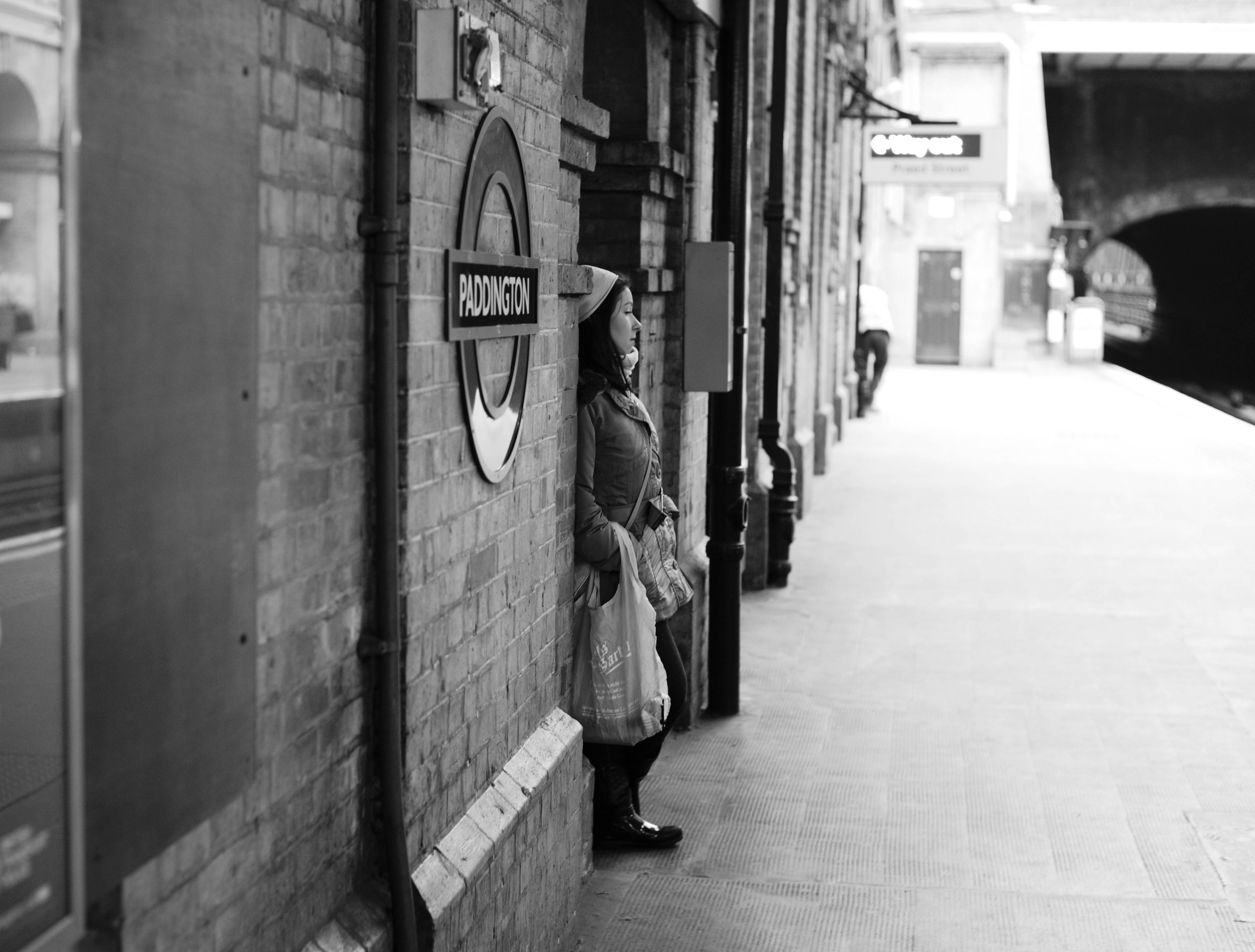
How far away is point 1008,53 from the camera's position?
33.9 metres

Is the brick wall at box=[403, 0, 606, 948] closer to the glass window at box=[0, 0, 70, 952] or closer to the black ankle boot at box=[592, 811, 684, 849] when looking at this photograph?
the black ankle boot at box=[592, 811, 684, 849]

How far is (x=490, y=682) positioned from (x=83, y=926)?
197 cm

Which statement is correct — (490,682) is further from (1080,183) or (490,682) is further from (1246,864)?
(1080,183)

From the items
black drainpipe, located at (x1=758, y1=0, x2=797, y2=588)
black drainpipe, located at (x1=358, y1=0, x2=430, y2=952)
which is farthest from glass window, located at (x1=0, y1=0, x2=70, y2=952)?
black drainpipe, located at (x1=758, y1=0, x2=797, y2=588)

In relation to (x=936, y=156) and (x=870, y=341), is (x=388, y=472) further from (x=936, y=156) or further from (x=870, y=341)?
(x=870, y=341)

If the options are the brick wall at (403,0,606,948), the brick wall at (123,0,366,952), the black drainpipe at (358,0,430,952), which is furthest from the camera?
the brick wall at (403,0,606,948)

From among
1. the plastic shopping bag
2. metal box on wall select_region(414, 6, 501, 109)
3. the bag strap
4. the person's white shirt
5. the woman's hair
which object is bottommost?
the plastic shopping bag

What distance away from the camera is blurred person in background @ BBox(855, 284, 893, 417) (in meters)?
22.3

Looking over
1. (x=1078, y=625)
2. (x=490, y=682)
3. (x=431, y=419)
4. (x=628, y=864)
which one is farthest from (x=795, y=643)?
(x=431, y=419)

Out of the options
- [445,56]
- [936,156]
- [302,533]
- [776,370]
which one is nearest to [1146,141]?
[936,156]

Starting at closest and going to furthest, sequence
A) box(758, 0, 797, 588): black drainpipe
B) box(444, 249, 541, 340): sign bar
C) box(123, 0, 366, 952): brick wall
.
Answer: box(123, 0, 366, 952): brick wall
box(444, 249, 541, 340): sign bar
box(758, 0, 797, 588): black drainpipe

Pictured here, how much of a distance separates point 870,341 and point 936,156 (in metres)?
3.12

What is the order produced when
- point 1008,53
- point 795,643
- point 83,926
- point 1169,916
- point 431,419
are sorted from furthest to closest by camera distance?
point 1008,53
point 795,643
point 1169,916
point 431,419
point 83,926

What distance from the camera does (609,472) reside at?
5242 mm
